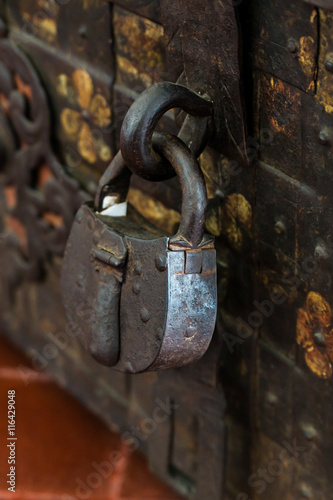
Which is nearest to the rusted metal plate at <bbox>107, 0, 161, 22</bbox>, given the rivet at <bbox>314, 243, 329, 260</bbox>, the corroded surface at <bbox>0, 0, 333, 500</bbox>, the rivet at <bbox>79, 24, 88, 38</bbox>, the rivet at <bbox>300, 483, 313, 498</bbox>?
the corroded surface at <bbox>0, 0, 333, 500</bbox>

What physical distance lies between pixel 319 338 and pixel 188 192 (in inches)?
9.9

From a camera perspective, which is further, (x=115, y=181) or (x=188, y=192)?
(x=115, y=181)

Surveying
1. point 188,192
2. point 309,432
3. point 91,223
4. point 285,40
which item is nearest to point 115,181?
point 91,223

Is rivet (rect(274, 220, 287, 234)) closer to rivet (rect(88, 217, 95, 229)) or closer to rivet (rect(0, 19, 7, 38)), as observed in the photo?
rivet (rect(88, 217, 95, 229))

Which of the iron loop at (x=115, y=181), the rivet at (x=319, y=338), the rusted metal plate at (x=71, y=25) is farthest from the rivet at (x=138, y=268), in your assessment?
the rusted metal plate at (x=71, y=25)

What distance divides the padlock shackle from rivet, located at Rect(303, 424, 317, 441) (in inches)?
12.6

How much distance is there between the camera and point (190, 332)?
0.91 m

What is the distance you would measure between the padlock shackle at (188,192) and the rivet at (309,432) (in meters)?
0.32

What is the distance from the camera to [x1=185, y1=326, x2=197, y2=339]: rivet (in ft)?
2.96

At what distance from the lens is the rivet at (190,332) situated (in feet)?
2.96

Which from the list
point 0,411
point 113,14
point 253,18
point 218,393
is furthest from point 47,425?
point 253,18

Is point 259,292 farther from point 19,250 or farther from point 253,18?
point 19,250

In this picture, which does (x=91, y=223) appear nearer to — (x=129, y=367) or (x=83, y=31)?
(x=129, y=367)

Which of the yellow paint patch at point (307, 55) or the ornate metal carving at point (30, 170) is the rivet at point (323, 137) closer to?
the yellow paint patch at point (307, 55)
